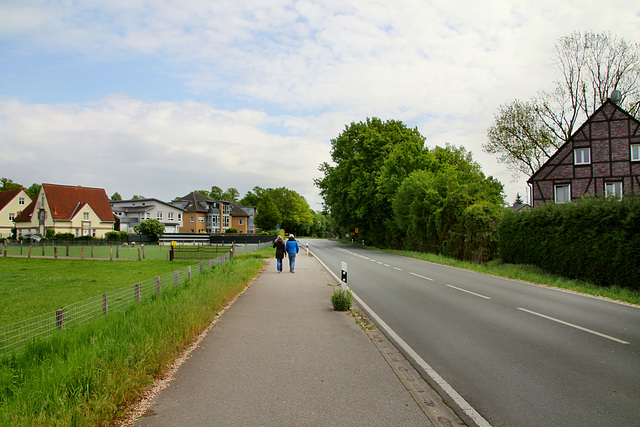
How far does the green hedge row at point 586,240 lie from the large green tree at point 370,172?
21.1 meters

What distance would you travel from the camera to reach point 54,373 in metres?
4.13

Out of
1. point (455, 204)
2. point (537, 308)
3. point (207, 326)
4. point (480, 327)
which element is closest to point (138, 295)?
Result: point (207, 326)

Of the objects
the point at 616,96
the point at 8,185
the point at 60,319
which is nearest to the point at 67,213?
the point at 8,185

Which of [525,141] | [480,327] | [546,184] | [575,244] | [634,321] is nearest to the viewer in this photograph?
[480,327]

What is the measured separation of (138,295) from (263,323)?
2606 mm

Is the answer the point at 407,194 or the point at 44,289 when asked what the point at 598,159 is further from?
the point at 44,289

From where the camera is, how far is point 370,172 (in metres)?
47.0

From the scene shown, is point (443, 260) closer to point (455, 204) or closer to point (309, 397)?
point (455, 204)

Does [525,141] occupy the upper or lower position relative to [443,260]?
upper

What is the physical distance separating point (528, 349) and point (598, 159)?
29.9 metres

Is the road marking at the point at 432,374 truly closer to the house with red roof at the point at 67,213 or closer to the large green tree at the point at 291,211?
the house with red roof at the point at 67,213

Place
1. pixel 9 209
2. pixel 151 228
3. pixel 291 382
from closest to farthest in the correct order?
pixel 291 382, pixel 151 228, pixel 9 209

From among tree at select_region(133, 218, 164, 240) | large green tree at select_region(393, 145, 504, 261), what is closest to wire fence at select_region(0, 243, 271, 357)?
large green tree at select_region(393, 145, 504, 261)

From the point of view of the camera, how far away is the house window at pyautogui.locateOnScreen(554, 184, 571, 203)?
104 ft
